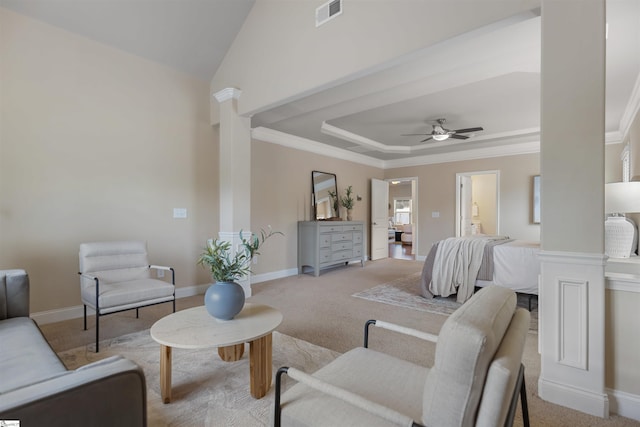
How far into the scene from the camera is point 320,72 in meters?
2.95

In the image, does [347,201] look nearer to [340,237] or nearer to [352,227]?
[352,227]

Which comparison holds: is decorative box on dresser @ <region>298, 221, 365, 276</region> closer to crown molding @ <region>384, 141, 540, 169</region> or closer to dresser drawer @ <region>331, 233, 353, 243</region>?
dresser drawer @ <region>331, 233, 353, 243</region>

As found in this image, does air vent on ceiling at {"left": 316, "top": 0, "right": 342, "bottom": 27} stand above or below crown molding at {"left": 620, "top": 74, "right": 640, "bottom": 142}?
above

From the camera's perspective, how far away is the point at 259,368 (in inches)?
74.9

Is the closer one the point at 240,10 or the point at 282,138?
the point at 240,10

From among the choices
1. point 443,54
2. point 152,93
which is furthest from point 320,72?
point 152,93

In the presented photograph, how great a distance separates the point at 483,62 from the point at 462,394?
10.4 feet

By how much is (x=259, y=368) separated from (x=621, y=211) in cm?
301

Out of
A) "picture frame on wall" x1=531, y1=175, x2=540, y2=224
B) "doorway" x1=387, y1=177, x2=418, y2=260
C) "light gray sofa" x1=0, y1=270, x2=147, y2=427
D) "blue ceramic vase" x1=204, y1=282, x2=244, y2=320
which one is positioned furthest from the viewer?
"doorway" x1=387, y1=177, x2=418, y2=260

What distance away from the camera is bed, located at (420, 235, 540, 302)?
363cm

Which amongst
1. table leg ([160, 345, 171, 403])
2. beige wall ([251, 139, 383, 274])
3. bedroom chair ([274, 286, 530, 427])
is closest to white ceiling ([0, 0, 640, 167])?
beige wall ([251, 139, 383, 274])

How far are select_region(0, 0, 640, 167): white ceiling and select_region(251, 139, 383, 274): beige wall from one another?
42 centimetres

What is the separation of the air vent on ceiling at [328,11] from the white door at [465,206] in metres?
5.34

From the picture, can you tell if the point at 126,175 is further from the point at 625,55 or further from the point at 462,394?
the point at 625,55
